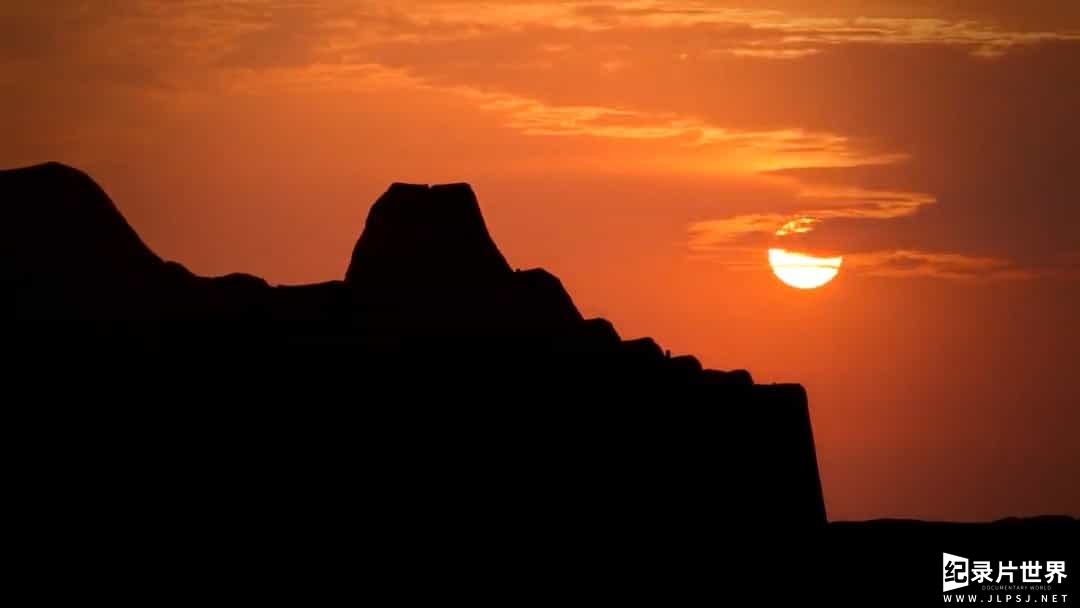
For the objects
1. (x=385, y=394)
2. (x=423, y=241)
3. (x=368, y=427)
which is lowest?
(x=368, y=427)

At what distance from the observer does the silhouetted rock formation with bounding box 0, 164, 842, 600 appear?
81.9ft

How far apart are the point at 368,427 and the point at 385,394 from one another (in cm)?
74

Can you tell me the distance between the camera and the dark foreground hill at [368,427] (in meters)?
24.3

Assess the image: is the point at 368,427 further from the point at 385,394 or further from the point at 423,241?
the point at 423,241

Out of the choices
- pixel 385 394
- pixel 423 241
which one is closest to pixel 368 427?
pixel 385 394

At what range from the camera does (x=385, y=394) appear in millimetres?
28234

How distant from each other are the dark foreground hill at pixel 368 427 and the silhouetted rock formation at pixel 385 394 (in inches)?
1.8

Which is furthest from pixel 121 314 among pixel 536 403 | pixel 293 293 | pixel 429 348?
pixel 536 403

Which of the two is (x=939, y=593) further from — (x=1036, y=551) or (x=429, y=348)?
(x=429, y=348)

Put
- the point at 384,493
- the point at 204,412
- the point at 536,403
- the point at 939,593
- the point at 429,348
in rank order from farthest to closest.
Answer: the point at 939,593
the point at 536,403
the point at 429,348
the point at 384,493
the point at 204,412

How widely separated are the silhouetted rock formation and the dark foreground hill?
46 mm

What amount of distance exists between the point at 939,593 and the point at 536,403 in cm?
1389

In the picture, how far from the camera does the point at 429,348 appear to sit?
96.8 feet

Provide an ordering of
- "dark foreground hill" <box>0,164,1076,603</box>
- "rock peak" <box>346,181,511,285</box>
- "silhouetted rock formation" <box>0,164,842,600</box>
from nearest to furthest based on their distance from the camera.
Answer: "dark foreground hill" <box>0,164,1076,603</box>
"silhouetted rock formation" <box>0,164,842,600</box>
"rock peak" <box>346,181,511,285</box>
